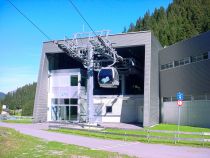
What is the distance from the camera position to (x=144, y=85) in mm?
39281

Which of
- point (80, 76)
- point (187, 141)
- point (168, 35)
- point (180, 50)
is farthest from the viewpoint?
point (168, 35)

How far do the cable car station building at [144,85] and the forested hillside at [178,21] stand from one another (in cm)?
2528

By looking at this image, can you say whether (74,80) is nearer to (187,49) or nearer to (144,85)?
(144,85)

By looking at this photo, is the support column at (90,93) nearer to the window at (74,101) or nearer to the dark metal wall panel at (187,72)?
the window at (74,101)

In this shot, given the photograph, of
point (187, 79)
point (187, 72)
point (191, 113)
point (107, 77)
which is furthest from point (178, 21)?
point (107, 77)

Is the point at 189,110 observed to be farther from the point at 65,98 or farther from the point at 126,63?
the point at 65,98

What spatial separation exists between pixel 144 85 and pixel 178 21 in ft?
156

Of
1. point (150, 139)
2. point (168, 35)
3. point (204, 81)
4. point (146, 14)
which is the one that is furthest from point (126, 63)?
point (146, 14)

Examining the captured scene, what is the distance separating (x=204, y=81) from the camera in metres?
36.1

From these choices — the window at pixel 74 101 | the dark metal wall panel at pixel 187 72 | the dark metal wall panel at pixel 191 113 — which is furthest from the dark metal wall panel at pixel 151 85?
the window at pixel 74 101

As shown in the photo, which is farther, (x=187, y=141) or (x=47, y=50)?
(x=47, y=50)

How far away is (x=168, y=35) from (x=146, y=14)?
2277 cm

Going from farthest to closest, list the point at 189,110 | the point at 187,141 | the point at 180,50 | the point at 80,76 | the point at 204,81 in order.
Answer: the point at 80,76 < the point at 180,50 < the point at 189,110 < the point at 204,81 < the point at 187,141

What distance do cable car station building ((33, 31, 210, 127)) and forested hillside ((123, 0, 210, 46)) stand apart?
25.3 m
